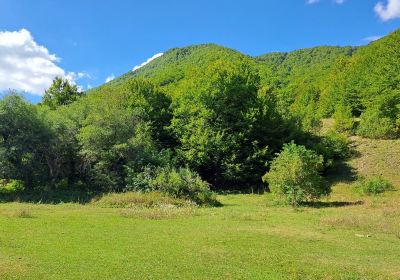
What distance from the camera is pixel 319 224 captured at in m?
23.5

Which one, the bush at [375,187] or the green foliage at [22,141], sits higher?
the green foliage at [22,141]

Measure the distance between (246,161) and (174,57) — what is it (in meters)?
89.3

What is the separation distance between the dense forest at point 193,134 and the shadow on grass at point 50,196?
1760 millimetres

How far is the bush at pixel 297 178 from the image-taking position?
106 ft

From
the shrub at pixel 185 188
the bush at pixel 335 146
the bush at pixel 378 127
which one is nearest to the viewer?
the shrub at pixel 185 188

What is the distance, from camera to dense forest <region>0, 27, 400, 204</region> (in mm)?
35594

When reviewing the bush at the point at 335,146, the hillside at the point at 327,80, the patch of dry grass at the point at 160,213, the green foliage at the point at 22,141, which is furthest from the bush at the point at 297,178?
the hillside at the point at 327,80

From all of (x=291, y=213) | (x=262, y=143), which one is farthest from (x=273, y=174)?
(x=262, y=143)

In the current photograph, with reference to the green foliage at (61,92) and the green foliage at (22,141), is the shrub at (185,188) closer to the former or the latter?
the green foliage at (22,141)

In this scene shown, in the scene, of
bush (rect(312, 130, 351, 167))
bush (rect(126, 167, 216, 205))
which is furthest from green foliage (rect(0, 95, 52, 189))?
bush (rect(312, 130, 351, 167))

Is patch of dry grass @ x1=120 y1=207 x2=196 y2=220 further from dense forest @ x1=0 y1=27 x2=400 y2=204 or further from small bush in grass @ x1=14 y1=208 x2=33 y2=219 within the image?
small bush in grass @ x1=14 y1=208 x2=33 y2=219

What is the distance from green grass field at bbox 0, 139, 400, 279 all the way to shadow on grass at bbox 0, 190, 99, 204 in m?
4.16

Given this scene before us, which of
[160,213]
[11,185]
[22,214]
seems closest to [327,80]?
[11,185]

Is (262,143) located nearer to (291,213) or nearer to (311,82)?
(291,213)
